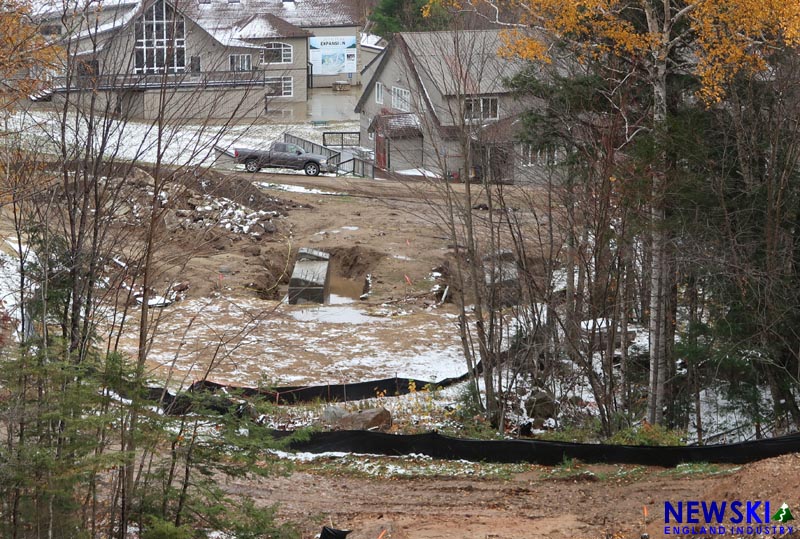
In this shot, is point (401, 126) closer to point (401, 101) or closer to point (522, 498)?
point (401, 101)

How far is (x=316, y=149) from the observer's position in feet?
137

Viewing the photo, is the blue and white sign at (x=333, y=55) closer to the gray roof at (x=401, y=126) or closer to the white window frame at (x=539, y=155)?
the gray roof at (x=401, y=126)

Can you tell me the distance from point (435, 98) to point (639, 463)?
26.2 metres

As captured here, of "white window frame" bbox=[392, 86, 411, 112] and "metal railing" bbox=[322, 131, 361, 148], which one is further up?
"white window frame" bbox=[392, 86, 411, 112]

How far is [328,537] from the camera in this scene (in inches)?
346

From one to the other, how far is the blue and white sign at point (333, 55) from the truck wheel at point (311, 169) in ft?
82.7

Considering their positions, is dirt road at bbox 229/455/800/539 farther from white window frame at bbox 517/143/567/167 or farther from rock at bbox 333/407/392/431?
white window frame at bbox 517/143/567/167

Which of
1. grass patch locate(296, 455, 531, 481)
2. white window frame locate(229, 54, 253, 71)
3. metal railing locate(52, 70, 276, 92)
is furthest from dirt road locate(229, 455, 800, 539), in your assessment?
white window frame locate(229, 54, 253, 71)

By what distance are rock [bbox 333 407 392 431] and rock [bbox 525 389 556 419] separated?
2508 mm

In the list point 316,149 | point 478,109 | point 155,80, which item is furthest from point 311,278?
point 316,149

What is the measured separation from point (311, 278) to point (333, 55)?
41.2 m

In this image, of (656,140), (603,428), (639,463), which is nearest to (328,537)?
(639,463)

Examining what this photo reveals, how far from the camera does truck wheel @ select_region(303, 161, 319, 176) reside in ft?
127

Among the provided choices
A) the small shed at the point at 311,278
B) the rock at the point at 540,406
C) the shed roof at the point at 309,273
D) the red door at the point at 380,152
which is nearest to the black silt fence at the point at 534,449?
the rock at the point at 540,406
